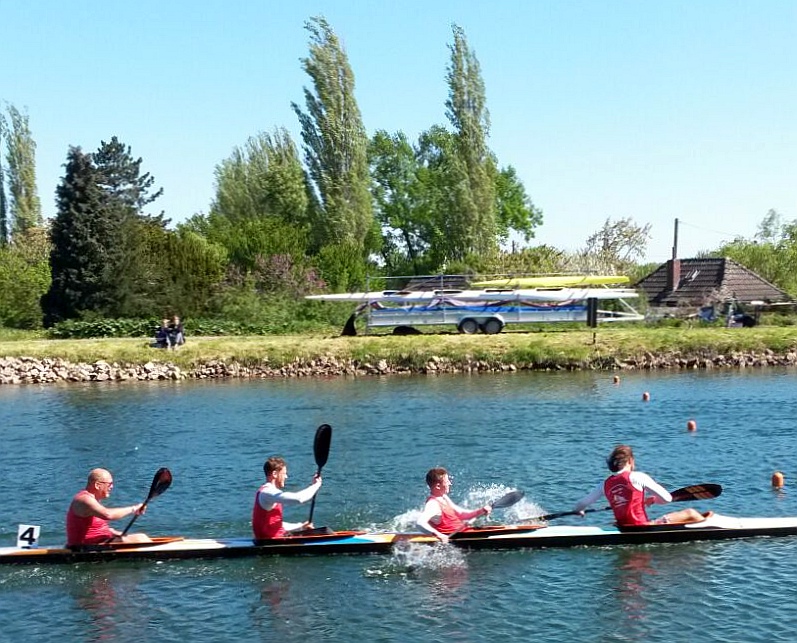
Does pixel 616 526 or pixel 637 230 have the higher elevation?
pixel 637 230

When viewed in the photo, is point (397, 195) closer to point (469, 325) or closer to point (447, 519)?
point (469, 325)

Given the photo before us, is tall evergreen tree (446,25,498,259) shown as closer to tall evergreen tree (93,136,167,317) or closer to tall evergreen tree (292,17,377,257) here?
tall evergreen tree (292,17,377,257)

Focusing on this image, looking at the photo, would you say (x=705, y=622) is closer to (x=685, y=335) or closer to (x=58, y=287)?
(x=685, y=335)

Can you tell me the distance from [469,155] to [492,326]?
25631mm

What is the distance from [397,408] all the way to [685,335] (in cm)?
1664

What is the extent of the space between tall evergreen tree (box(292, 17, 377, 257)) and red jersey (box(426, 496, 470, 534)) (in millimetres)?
53396

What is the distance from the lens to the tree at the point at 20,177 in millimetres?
86500

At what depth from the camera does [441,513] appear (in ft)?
51.4

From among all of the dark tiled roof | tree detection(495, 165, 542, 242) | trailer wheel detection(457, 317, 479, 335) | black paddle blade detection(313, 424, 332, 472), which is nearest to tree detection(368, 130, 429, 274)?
tree detection(495, 165, 542, 242)

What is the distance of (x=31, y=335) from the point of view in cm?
5081

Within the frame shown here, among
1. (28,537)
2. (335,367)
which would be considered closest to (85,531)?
(28,537)

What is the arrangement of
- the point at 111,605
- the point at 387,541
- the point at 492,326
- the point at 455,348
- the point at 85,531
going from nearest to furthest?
the point at 111,605
the point at 85,531
the point at 387,541
the point at 455,348
the point at 492,326

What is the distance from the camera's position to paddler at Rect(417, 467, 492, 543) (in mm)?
15422

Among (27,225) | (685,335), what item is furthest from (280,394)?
(27,225)
